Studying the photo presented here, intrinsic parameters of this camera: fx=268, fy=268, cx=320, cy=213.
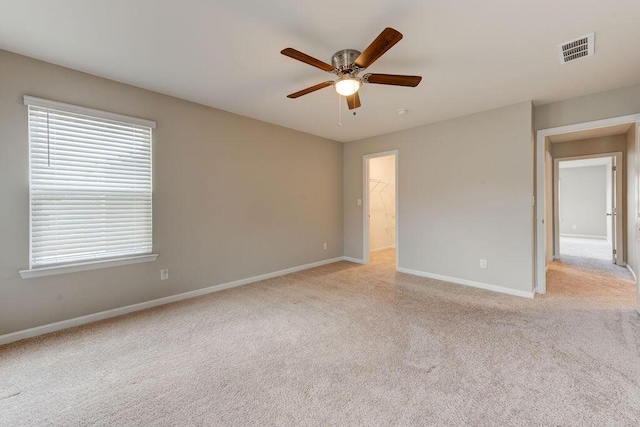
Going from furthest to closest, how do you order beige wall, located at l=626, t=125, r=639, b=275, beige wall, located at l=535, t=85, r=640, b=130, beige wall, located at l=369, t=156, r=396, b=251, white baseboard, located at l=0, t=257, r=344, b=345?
1. beige wall, located at l=369, t=156, r=396, b=251
2. beige wall, located at l=626, t=125, r=639, b=275
3. beige wall, located at l=535, t=85, r=640, b=130
4. white baseboard, located at l=0, t=257, r=344, b=345

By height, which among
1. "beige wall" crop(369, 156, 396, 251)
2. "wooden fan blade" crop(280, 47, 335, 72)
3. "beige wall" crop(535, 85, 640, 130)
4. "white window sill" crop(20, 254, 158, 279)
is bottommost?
"white window sill" crop(20, 254, 158, 279)

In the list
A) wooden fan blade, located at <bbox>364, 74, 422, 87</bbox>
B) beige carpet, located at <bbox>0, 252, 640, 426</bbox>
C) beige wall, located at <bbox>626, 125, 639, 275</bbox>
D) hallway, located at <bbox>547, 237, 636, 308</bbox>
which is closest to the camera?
beige carpet, located at <bbox>0, 252, 640, 426</bbox>

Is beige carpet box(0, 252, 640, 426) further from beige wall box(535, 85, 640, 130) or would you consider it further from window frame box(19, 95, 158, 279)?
beige wall box(535, 85, 640, 130)

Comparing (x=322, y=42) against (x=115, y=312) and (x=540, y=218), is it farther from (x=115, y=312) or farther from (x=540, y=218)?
(x=540, y=218)

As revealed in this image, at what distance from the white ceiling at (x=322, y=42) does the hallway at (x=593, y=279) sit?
2495 millimetres

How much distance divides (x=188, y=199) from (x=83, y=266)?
4.01 feet

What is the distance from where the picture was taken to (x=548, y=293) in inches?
138

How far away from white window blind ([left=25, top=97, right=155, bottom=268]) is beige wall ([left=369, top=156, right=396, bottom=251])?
4702 mm

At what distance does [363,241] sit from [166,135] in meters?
3.77

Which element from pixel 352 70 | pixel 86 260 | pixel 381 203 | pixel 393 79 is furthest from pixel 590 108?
pixel 86 260

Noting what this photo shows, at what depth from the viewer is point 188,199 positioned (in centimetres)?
339

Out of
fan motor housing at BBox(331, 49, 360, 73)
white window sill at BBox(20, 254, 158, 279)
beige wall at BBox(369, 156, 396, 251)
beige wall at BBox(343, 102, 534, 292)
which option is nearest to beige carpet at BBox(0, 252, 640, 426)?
white window sill at BBox(20, 254, 158, 279)

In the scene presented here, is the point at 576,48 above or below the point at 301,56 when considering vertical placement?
above

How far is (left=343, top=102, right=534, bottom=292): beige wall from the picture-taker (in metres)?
3.44
